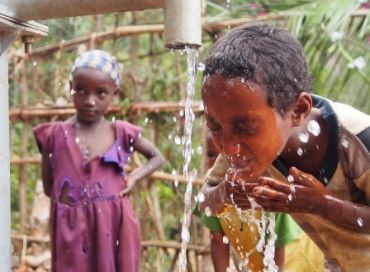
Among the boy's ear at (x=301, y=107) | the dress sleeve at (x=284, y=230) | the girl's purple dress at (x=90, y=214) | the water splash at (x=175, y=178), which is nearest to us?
the boy's ear at (x=301, y=107)

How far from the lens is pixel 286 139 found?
72.8 inches

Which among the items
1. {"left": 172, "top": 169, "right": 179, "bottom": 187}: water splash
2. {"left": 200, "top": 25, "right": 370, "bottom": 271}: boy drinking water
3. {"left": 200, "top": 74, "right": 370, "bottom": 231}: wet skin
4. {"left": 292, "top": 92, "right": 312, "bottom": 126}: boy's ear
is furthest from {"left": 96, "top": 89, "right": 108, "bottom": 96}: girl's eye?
{"left": 292, "top": 92, "right": 312, "bottom": 126}: boy's ear

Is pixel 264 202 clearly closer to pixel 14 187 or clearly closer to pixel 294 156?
pixel 294 156

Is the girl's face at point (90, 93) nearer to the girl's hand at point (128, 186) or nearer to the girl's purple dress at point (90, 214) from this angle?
the girl's purple dress at point (90, 214)

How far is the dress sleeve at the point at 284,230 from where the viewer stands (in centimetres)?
299

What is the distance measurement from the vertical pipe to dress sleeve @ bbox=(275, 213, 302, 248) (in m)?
1.64

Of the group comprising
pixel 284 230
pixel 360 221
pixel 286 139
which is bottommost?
pixel 284 230

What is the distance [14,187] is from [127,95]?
147cm

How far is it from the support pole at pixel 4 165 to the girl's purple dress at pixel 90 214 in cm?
184

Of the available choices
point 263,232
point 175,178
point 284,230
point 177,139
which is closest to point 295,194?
point 263,232

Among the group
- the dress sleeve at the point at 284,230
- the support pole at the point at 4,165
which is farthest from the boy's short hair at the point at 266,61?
the dress sleeve at the point at 284,230

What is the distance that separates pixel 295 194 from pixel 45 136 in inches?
81.2

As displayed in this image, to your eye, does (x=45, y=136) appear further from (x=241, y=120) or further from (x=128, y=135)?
(x=241, y=120)

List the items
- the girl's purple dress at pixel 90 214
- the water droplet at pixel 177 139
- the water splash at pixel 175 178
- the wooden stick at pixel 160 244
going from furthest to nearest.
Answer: the water splash at pixel 175 178
the water droplet at pixel 177 139
the wooden stick at pixel 160 244
the girl's purple dress at pixel 90 214
